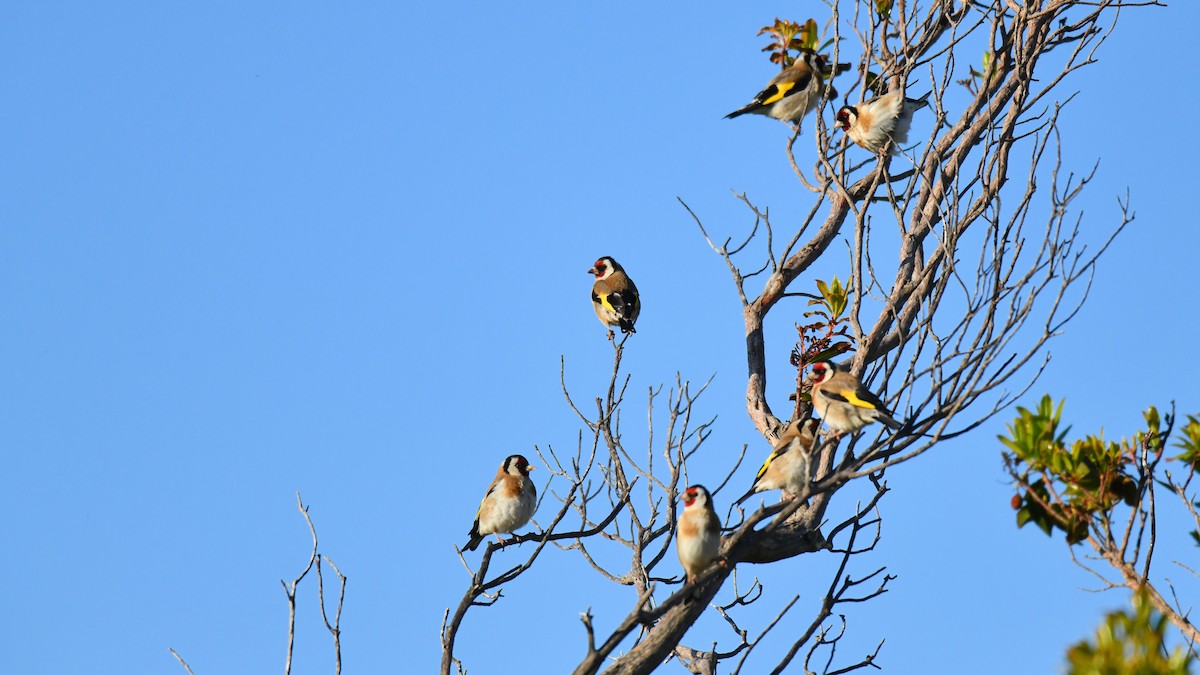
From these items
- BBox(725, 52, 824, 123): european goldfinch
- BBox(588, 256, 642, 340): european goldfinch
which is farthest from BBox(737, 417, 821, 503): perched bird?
BBox(725, 52, 824, 123): european goldfinch

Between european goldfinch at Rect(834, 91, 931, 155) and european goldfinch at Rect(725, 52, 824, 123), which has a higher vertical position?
european goldfinch at Rect(725, 52, 824, 123)

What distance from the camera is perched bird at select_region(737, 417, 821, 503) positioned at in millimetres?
6340

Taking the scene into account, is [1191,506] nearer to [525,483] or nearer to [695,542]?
[695,542]

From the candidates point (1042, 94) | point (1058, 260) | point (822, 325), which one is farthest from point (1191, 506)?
point (1042, 94)

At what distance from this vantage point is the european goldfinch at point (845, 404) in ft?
20.2

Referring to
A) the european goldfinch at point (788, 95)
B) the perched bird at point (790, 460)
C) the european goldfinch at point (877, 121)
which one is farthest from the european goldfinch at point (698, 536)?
the european goldfinch at point (788, 95)

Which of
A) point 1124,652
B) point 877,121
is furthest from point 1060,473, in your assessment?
point 877,121

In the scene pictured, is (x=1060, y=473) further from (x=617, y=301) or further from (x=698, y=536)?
(x=617, y=301)

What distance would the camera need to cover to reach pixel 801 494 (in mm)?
5109

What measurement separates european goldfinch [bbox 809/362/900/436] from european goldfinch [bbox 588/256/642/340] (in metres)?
2.87

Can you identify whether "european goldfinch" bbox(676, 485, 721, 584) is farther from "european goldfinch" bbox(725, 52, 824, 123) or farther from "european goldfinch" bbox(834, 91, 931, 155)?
"european goldfinch" bbox(725, 52, 824, 123)

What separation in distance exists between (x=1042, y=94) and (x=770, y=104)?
2.70 m

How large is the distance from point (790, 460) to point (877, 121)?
2553 millimetres

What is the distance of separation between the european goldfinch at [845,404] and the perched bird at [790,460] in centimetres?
10
